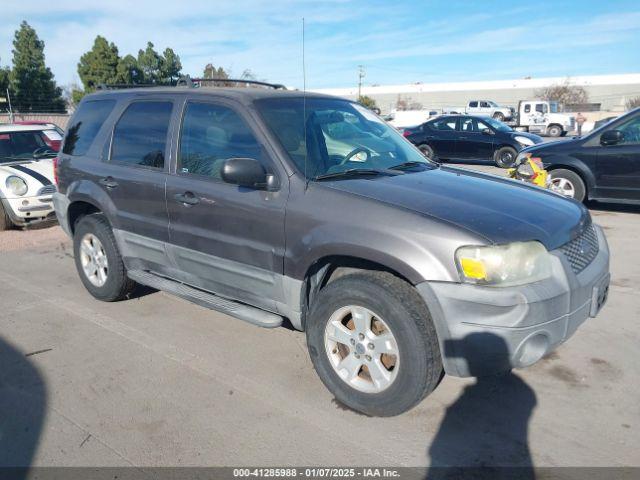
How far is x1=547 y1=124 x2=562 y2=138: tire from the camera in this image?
33375mm

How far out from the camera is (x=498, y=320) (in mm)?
2664

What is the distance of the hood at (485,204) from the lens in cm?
285

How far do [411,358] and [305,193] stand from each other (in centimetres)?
116

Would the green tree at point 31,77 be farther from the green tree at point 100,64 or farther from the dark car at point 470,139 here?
the dark car at point 470,139

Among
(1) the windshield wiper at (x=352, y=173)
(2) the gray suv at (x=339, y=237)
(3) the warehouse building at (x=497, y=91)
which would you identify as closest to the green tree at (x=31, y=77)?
(3) the warehouse building at (x=497, y=91)

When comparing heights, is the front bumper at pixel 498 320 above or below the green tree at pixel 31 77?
below

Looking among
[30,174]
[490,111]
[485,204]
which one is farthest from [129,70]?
[485,204]

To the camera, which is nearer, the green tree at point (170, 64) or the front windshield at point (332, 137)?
the front windshield at point (332, 137)

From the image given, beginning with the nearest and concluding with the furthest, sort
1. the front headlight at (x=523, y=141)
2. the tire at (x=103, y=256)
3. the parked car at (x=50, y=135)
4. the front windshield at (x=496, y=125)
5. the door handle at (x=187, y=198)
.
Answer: the door handle at (x=187, y=198), the tire at (x=103, y=256), the parked car at (x=50, y=135), the front headlight at (x=523, y=141), the front windshield at (x=496, y=125)

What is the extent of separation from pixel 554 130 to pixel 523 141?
70.0 ft

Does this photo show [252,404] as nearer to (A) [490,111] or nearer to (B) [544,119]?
(B) [544,119]

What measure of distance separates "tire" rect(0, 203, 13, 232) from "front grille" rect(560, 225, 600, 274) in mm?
7610

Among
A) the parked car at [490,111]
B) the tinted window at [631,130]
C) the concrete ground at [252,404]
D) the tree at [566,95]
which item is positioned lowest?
the concrete ground at [252,404]

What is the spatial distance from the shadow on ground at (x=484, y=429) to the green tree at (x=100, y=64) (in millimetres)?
39181
